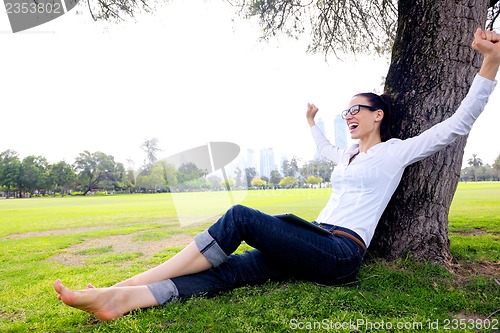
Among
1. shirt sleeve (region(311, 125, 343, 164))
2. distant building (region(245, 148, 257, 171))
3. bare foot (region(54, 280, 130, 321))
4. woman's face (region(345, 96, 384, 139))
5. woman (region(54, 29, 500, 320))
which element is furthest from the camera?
distant building (region(245, 148, 257, 171))

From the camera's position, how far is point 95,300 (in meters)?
1.83

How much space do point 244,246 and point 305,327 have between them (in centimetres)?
306

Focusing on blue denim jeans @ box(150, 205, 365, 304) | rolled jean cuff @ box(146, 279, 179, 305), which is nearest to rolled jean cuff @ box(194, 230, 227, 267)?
blue denim jeans @ box(150, 205, 365, 304)

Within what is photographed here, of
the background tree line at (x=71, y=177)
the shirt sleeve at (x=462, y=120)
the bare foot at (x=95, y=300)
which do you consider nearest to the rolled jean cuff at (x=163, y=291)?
the bare foot at (x=95, y=300)

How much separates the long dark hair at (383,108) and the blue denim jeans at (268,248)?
0.99 m

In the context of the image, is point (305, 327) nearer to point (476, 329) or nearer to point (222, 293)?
point (222, 293)

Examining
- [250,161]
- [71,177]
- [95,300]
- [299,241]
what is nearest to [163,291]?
[95,300]

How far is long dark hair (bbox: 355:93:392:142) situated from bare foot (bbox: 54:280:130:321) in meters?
2.26

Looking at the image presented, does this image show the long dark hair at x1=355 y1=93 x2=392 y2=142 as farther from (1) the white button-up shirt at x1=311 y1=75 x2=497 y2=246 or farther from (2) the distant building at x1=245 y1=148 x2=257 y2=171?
(2) the distant building at x1=245 y1=148 x2=257 y2=171

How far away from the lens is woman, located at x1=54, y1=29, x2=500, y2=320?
78.7 inches

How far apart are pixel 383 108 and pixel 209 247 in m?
1.80

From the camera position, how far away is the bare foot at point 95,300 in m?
1.77

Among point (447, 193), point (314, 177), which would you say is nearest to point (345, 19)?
point (447, 193)

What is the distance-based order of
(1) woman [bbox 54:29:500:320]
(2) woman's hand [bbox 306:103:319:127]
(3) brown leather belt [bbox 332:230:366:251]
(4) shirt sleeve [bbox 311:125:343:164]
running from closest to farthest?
(1) woman [bbox 54:29:500:320] → (3) brown leather belt [bbox 332:230:366:251] → (4) shirt sleeve [bbox 311:125:343:164] → (2) woman's hand [bbox 306:103:319:127]
